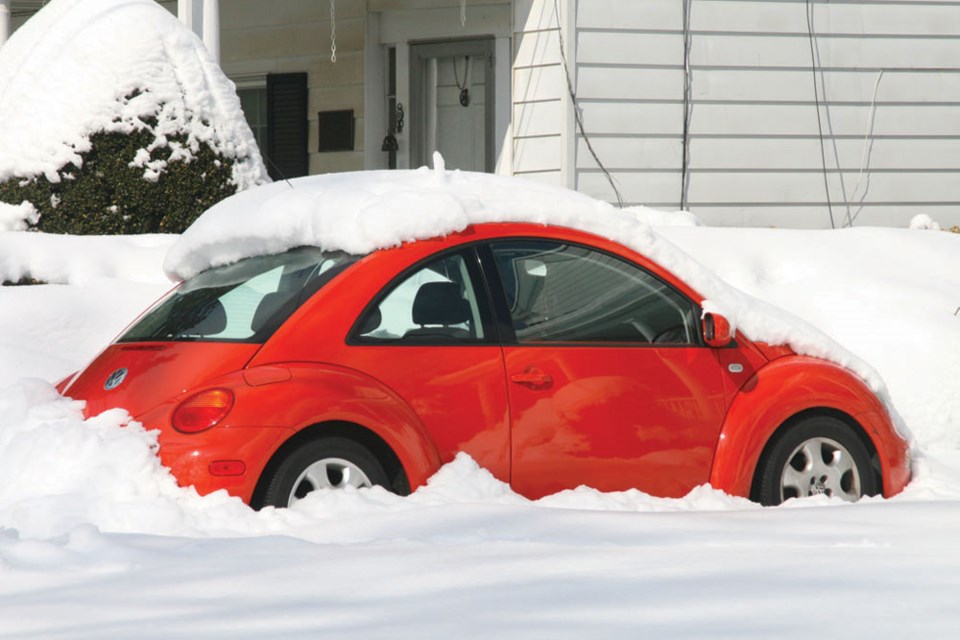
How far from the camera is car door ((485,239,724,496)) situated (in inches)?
221

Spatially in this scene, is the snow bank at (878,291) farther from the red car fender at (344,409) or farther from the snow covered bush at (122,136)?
the red car fender at (344,409)

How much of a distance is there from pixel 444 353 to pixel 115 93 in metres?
6.12

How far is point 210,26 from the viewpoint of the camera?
12.6 meters

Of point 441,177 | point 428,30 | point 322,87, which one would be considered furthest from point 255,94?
point 441,177

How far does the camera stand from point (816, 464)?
6078 millimetres

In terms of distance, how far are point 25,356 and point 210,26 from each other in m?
5.33

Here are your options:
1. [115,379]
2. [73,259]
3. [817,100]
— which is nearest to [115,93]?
[73,259]

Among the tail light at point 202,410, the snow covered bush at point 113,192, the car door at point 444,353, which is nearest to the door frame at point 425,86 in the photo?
the snow covered bush at point 113,192

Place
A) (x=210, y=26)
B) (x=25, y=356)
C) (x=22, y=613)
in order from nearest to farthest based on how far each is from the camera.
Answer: (x=22, y=613), (x=25, y=356), (x=210, y=26)

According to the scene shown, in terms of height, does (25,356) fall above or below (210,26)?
below

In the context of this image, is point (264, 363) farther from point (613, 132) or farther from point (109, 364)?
point (613, 132)

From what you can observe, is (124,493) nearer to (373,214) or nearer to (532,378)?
(373,214)

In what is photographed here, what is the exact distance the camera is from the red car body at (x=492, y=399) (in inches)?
201

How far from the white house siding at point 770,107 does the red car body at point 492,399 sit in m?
7.50
